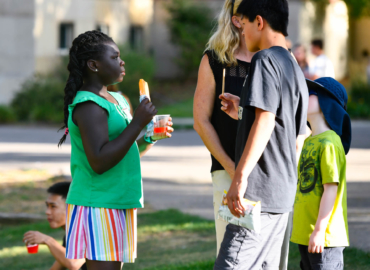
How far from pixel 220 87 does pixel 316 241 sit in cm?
106

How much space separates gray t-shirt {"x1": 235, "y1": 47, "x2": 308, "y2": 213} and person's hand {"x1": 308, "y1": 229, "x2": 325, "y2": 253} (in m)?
0.47

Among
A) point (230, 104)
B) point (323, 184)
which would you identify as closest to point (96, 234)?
point (230, 104)

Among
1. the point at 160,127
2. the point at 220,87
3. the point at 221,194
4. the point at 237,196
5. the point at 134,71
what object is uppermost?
the point at 134,71

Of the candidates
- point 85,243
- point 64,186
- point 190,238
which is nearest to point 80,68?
point 85,243

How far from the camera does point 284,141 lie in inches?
98.0

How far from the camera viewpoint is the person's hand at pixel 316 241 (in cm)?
289

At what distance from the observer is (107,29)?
22.8 metres

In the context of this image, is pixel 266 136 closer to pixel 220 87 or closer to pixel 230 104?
pixel 230 104

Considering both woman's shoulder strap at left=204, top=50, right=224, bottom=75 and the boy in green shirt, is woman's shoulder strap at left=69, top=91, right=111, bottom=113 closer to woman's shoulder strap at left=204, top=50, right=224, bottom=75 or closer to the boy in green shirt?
woman's shoulder strap at left=204, top=50, right=224, bottom=75

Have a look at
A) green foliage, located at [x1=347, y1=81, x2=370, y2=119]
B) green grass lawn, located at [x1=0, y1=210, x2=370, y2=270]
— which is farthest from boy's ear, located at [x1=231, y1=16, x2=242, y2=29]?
green foliage, located at [x1=347, y1=81, x2=370, y2=119]

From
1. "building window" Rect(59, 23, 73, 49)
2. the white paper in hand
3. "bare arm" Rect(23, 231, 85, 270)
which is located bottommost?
"bare arm" Rect(23, 231, 85, 270)

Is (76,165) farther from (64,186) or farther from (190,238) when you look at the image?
(190,238)

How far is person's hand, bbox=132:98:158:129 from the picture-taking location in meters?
2.61

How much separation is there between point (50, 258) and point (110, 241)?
11.0ft
